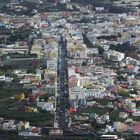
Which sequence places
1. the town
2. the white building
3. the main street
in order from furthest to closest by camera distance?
1. the white building
2. the main street
3. the town

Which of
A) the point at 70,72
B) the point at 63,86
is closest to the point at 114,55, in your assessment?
the point at 70,72

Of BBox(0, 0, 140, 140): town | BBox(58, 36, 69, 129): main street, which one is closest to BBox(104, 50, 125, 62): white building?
BBox(0, 0, 140, 140): town

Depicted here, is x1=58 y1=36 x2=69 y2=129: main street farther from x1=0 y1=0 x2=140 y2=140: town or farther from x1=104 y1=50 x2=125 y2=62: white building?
x1=104 y1=50 x2=125 y2=62: white building

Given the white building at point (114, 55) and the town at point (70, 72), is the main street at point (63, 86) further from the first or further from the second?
the white building at point (114, 55)

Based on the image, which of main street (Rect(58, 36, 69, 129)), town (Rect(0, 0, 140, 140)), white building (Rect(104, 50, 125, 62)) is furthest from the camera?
white building (Rect(104, 50, 125, 62))

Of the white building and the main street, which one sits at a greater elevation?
the main street

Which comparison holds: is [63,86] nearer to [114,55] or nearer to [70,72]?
[70,72]

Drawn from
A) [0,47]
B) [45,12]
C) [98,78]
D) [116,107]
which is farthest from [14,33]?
[116,107]

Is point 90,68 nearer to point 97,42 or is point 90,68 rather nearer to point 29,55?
point 29,55

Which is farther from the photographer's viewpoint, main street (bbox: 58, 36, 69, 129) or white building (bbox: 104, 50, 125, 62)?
white building (bbox: 104, 50, 125, 62)
